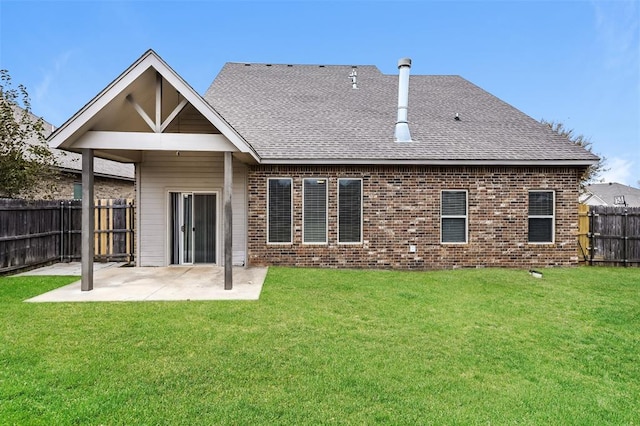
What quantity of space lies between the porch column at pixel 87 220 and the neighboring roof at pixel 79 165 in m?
10.0

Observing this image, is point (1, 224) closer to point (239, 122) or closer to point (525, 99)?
point (239, 122)

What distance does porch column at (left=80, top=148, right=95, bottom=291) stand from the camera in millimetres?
7434

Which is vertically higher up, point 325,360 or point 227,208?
point 227,208

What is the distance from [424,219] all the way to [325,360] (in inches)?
288

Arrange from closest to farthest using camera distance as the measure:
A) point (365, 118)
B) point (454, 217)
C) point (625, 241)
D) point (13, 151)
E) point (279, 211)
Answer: point (279, 211)
point (454, 217)
point (625, 241)
point (13, 151)
point (365, 118)

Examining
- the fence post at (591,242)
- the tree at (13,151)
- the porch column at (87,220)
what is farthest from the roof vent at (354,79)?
the tree at (13,151)

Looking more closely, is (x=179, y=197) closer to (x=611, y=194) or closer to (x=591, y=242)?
(x=591, y=242)

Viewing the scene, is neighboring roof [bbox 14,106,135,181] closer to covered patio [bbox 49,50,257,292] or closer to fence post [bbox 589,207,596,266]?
covered patio [bbox 49,50,257,292]

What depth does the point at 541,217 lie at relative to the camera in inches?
430

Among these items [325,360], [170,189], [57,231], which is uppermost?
[170,189]

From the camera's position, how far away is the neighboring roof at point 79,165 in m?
16.5

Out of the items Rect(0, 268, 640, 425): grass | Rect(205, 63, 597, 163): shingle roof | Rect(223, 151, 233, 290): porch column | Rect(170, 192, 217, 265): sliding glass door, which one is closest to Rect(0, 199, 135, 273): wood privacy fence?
Rect(170, 192, 217, 265): sliding glass door

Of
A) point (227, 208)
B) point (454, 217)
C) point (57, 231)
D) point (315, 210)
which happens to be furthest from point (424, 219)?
point (57, 231)

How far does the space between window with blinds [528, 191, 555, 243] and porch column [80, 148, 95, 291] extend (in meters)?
11.7
